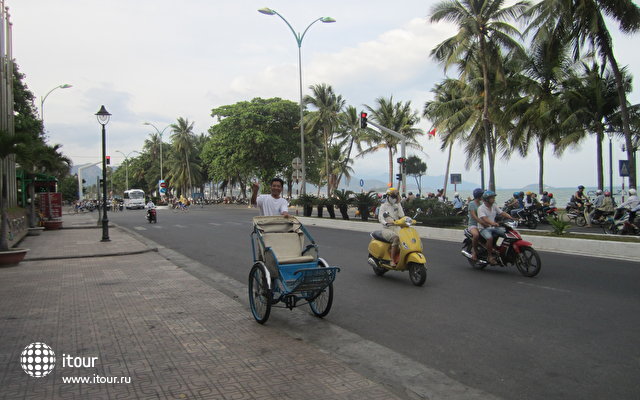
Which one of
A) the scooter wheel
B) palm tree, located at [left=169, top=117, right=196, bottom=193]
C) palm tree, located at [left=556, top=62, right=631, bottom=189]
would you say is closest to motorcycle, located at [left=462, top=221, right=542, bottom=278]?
the scooter wheel

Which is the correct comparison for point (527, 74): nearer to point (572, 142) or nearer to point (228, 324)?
point (572, 142)

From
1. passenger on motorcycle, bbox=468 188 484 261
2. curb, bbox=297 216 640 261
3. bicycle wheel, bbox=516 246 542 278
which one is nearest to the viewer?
bicycle wheel, bbox=516 246 542 278

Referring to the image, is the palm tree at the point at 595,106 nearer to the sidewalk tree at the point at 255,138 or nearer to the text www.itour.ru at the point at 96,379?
the text www.itour.ru at the point at 96,379

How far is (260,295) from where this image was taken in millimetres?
5891

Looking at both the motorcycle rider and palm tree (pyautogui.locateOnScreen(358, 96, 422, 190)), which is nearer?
the motorcycle rider

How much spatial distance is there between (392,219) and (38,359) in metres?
5.92

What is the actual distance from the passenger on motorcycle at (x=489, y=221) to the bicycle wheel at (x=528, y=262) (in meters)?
0.48

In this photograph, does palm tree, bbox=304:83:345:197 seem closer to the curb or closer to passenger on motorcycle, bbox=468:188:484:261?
the curb

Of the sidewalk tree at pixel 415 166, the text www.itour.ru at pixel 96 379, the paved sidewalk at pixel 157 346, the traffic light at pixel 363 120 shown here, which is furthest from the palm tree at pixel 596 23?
the sidewalk tree at pixel 415 166

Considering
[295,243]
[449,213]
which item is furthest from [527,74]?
[295,243]

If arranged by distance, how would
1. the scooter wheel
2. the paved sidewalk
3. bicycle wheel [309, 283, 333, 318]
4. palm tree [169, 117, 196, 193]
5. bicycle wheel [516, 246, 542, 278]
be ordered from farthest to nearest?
palm tree [169, 117, 196, 193] < bicycle wheel [516, 246, 542, 278] < the scooter wheel < bicycle wheel [309, 283, 333, 318] < the paved sidewalk

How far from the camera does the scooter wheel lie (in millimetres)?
8141

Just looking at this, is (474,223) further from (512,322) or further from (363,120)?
(363,120)

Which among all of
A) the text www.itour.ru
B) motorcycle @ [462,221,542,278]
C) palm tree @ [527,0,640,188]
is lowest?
the text www.itour.ru
